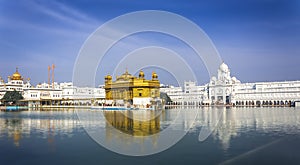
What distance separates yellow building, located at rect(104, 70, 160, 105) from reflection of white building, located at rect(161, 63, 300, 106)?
20.4 m

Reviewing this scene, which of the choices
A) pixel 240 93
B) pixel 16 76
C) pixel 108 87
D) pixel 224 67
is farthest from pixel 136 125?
pixel 16 76

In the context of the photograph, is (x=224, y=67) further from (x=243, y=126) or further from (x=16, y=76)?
(x=243, y=126)

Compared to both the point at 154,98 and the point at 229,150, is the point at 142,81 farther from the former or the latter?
the point at 229,150

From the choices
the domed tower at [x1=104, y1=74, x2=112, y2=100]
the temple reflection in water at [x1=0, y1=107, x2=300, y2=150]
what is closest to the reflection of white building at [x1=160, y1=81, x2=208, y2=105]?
the domed tower at [x1=104, y1=74, x2=112, y2=100]

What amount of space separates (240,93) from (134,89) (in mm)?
40751

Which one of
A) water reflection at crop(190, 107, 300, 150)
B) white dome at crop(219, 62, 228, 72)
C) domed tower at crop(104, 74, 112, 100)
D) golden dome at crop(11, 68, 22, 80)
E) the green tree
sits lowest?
water reflection at crop(190, 107, 300, 150)

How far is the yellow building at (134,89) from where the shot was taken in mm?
45281

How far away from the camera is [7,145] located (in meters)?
10.0

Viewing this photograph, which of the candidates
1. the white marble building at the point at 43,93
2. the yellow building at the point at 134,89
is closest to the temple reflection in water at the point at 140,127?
the yellow building at the point at 134,89

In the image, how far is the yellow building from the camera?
149 ft

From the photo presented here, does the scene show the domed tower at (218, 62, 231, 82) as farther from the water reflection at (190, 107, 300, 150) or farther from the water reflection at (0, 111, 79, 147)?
the water reflection at (0, 111, 79, 147)

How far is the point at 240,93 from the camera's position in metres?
77.5

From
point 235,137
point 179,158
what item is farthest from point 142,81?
point 179,158

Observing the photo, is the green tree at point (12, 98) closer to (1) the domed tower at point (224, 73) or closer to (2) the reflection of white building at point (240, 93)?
(2) the reflection of white building at point (240, 93)
